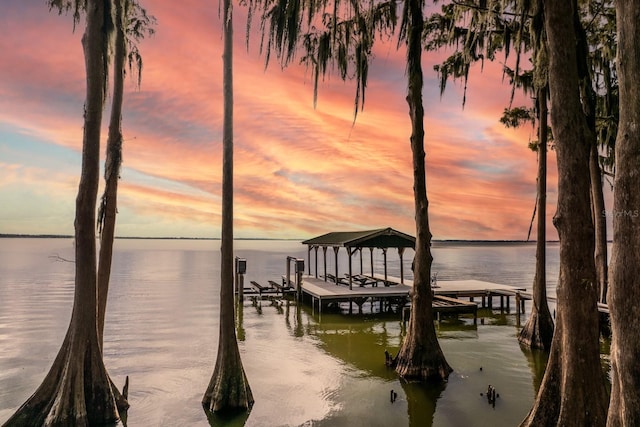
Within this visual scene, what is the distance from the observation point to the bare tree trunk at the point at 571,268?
287 inches

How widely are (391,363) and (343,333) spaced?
6246 mm

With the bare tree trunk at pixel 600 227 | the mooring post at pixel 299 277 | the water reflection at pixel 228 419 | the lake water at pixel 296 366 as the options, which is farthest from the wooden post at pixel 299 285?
the water reflection at pixel 228 419

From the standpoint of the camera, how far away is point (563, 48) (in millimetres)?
8133

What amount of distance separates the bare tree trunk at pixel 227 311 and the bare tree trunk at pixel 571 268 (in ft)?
19.8

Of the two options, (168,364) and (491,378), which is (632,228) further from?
(168,364)

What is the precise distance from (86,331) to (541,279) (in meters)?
15.5

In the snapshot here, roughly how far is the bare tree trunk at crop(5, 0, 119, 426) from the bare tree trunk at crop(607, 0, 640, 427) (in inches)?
343

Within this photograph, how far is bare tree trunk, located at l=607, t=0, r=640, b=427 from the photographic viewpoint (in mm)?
4609

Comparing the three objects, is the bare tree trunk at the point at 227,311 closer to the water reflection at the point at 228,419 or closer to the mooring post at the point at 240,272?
the water reflection at the point at 228,419

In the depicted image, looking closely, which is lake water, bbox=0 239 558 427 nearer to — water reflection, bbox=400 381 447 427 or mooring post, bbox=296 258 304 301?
water reflection, bbox=400 381 447 427

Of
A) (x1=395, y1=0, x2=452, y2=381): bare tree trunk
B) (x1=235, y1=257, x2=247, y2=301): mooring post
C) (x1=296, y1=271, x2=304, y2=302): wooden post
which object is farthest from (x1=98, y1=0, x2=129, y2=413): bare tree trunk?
(x1=296, y1=271, x2=304, y2=302): wooden post

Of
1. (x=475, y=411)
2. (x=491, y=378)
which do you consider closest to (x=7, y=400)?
(x=475, y=411)

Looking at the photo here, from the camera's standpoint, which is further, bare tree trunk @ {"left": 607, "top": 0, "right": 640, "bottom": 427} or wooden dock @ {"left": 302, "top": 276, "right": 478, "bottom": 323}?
wooden dock @ {"left": 302, "top": 276, "right": 478, "bottom": 323}

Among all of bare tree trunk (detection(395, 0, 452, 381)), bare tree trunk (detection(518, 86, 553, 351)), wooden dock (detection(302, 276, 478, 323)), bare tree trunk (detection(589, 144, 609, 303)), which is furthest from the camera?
wooden dock (detection(302, 276, 478, 323))
